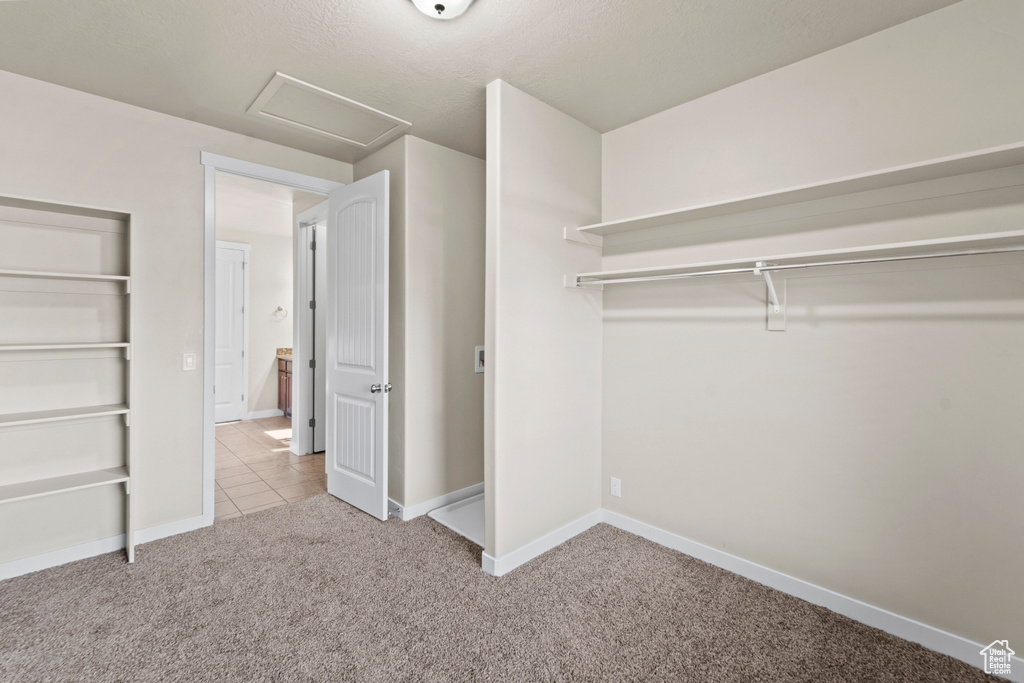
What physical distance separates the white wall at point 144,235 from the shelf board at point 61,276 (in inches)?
6.1

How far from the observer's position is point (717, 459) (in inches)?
97.7

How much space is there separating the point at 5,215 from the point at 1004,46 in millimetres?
4442

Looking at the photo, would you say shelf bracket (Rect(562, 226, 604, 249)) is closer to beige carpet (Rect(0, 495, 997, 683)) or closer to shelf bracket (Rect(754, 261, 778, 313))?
shelf bracket (Rect(754, 261, 778, 313))

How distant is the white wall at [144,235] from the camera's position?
237 centimetres

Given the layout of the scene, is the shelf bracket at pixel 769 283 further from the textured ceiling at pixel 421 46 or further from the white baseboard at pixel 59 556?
the white baseboard at pixel 59 556

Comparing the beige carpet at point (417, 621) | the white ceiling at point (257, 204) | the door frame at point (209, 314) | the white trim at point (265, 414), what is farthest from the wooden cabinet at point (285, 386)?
the beige carpet at point (417, 621)

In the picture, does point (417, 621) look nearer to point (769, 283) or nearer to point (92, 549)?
point (92, 549)

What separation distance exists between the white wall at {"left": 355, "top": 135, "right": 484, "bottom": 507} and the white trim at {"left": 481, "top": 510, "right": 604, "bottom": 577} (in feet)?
3.06

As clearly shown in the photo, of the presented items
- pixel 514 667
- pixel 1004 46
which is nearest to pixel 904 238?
pixel 1004 46

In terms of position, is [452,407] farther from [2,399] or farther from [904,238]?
[904,238]

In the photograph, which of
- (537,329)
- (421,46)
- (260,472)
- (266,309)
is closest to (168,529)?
(260,472)

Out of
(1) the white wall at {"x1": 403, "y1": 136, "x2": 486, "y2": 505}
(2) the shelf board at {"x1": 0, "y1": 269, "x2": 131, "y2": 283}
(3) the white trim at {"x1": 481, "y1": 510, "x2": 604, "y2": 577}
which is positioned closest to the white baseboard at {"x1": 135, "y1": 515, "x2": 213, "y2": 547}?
(1) the white wall at {"x1": 403, "y1": 136, "x2": 486, "y2": 505}

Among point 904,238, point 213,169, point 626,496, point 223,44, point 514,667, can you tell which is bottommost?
point 514,667

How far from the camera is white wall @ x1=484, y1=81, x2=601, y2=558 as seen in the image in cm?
239
